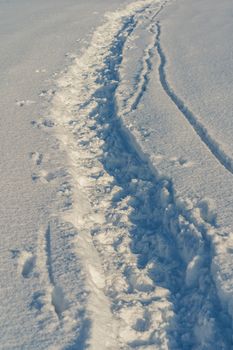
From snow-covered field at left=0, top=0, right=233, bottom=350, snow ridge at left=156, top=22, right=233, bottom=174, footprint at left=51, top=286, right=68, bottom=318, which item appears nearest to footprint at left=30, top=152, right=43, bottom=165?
snow-covered field at left=0, top=0, right=233, bottom=350

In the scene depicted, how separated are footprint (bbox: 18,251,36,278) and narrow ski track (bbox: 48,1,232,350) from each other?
44 centimetres

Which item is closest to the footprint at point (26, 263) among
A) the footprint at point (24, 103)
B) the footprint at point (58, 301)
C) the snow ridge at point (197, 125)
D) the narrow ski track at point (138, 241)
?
the footprint at point (58, 301)

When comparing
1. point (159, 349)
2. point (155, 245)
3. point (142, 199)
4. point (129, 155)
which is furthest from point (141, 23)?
point (159, 349)

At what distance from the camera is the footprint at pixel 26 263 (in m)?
3.33

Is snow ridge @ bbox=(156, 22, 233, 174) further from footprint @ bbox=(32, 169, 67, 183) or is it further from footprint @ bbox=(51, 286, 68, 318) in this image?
footprint @ bbox=(51, 286, 68, 318)

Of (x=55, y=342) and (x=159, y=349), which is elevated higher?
(x=55, y=342)

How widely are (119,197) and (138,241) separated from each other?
2.03 ft

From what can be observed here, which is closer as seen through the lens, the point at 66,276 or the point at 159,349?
the point at 159,349

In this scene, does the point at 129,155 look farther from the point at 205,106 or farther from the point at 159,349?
the point at 159,349

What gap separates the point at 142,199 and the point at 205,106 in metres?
1.60

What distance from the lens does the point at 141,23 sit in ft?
29.6

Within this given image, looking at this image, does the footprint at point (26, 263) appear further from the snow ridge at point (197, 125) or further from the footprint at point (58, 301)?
the snow ridge at point (197, 125)

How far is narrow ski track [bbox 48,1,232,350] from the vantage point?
9.83ft

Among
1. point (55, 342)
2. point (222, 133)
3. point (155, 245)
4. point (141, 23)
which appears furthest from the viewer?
point (141, 23)
